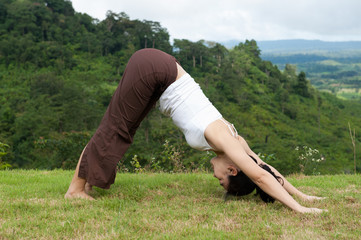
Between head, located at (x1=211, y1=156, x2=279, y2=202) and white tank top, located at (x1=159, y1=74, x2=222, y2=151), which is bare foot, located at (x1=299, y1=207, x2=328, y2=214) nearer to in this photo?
head, located at (x1=211, y1=156, x2=279, y2=202)

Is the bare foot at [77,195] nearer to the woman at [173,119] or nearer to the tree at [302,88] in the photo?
the woman at [173,119]

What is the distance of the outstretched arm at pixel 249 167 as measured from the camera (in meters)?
3.07

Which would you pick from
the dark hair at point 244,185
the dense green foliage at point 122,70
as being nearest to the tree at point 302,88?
the dense green foliage at point 122,70

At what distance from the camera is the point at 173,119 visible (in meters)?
3.44

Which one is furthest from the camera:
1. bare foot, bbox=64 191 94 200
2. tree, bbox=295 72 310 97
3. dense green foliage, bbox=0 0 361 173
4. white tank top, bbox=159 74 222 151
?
tree, bbox=295 72 310 97

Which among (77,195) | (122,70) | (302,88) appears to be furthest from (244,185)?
(302,88)

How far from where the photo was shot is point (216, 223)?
9.36 feet

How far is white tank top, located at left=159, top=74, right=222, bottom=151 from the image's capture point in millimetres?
3223

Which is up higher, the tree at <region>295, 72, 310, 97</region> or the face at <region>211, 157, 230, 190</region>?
the face at <region>211, 157, 230, 190</region>

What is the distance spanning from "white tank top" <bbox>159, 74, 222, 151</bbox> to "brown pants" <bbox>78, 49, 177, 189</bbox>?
10 cm

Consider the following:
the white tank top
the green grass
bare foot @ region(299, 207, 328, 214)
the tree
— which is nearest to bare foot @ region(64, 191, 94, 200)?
the green grass

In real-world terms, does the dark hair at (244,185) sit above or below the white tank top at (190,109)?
below

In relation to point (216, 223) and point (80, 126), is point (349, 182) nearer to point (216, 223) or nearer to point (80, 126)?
point (216, 223)

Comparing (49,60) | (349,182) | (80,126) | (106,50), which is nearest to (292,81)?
(106,50)
